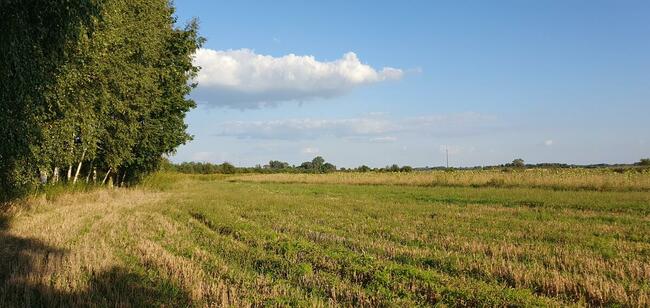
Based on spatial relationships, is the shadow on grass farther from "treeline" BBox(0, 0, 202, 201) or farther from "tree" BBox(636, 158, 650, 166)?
"tree" BBox(636, 158, 650, 166)

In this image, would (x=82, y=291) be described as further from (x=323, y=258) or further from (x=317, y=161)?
(x=317, y=161)

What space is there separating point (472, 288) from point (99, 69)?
15630mm

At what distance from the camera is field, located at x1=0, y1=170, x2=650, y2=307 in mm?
7160

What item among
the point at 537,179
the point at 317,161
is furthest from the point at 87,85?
the point at 317,161

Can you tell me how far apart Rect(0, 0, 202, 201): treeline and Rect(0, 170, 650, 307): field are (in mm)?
2538

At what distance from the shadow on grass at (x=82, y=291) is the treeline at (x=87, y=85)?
3.72 m

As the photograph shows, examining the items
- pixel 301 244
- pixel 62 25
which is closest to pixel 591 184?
pixel 301 244

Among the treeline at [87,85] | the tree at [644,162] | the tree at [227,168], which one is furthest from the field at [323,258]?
the tree at [227,168]

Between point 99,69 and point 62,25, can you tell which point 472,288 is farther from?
point 99,69

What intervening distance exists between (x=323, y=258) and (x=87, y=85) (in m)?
12.7

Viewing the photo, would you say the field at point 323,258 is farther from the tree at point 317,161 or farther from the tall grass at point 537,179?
the tree at point 317,161

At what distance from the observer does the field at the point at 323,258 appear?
23.5 feet

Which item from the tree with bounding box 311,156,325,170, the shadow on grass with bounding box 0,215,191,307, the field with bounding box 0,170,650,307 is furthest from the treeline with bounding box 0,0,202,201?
the tree with bounding box 311,156,325,170

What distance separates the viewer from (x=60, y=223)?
47.4ft
